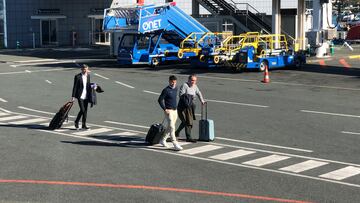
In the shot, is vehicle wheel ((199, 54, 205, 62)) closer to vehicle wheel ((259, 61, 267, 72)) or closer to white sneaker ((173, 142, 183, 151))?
vehicle wheel ((259, 61, 267, 72))

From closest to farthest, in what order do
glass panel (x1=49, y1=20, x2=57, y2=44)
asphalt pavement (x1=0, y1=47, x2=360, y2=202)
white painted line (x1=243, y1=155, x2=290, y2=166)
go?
asphalt pavement (x1=0, y1=47, x2=360, y2=202)
white painted line (x1=243, y1=155, x2=290, y2=166)
glass panel (x1=49, y1=20, x2=57, y2=44)

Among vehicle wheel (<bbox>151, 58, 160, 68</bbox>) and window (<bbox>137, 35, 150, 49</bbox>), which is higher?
window (<bbox>137, 35, 150, 49</bbox>)

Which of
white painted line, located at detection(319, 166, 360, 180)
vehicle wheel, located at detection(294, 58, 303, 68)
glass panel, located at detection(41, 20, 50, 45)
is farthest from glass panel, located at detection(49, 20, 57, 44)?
white painted line, located at detection(319, 166, 360, 180)

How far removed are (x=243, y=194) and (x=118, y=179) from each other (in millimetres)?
2585

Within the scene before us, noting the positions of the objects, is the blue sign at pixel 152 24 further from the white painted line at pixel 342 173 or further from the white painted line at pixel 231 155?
the white painted line at pixel 342 173

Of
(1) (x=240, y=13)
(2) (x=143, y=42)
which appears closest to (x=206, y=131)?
(2) (x=143, y=42)

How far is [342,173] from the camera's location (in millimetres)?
12500

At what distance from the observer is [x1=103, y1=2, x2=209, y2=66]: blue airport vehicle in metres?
40.5

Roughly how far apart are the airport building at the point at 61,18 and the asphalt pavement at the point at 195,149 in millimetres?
30858

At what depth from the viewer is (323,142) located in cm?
1575

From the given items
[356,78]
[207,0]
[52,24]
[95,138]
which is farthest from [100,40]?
[95,138]

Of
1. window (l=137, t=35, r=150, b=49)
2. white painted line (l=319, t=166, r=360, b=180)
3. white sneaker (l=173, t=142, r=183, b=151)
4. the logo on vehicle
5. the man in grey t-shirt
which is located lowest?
white painted line (l=319, t=166, r=360, b=180)

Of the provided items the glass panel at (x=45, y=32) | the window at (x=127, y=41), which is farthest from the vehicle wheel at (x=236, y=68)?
the glass panel at (x=45, y=32)

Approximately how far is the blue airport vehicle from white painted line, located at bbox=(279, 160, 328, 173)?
27.5 meters
